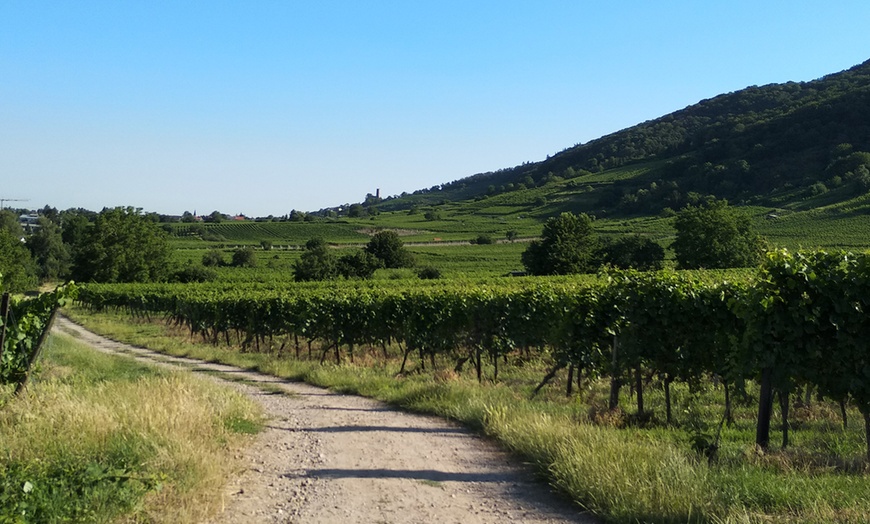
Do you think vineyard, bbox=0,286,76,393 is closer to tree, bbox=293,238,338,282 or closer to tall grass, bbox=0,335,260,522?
tall grass, bbox=0,335,260,522

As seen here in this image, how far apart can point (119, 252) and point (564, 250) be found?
45.5m

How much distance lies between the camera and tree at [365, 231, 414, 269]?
220 feet

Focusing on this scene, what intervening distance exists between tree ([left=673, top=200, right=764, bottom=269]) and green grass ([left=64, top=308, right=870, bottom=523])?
47974mm

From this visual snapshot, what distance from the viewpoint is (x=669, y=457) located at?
5.66 m

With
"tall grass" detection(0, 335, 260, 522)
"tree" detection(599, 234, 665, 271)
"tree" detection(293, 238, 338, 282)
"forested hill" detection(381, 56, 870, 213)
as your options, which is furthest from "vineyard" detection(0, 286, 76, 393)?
"forested hill" detection(381, 56, 870, 213)

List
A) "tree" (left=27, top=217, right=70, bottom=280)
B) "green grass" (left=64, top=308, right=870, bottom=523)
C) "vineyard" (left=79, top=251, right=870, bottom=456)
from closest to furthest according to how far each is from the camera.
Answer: "green grass" (left=64, top=308, right=870, bottom=523)
"vineyard" (left=79, top=251, right=870, bottom=456)
"tree" (left=27, top=217, right=70, bottom=280)

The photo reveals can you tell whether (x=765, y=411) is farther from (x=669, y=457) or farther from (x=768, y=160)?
(x=768, y=160)

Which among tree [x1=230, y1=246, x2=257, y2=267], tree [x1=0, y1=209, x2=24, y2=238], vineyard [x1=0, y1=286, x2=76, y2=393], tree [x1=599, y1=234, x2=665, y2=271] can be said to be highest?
tree [x1=0, y1=209, x2=24, y2=238]

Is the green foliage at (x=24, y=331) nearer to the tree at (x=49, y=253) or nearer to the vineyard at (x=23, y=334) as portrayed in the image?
the vineyard at (x=23, y=334)

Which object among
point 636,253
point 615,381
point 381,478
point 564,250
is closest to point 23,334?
point 381,478

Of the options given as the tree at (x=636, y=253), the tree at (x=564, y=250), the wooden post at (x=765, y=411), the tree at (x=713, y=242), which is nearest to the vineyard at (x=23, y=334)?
the wooden post at (x=765, y=411)

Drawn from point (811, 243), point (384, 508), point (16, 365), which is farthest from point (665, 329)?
point (811, 243)

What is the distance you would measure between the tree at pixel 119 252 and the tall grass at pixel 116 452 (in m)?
65.6

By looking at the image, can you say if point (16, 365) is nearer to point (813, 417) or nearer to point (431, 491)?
point (431, 491)
